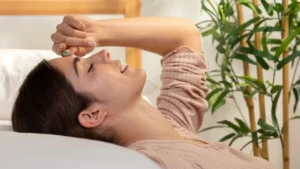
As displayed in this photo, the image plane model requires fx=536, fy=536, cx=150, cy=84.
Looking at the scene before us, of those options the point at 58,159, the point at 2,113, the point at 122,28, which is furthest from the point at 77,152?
the point at 2,113

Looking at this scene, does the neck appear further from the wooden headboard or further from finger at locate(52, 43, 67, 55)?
the wooden headboard

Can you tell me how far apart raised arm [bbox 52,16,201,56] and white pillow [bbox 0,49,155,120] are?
0.39 metres

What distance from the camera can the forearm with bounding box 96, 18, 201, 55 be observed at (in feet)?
4.71

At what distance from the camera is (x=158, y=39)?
4.89ft

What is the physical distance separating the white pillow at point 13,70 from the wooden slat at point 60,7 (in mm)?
296

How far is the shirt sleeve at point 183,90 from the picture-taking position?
139 cm

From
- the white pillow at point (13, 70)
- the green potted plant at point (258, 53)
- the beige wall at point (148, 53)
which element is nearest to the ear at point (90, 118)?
the white pillow at point (13, 70)

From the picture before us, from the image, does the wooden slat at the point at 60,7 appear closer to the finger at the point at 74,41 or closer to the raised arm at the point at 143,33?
the raised arm at the point at 143,33

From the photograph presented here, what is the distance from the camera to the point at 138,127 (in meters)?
1.18

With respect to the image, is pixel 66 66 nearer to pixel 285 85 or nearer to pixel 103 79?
pixel 103 79

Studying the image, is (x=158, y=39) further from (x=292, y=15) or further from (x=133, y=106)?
(x=292, y=15)

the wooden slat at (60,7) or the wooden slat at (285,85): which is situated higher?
the wooden slat at (60,7)

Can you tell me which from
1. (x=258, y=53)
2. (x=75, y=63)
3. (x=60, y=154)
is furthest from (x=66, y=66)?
(x=258, y=53)

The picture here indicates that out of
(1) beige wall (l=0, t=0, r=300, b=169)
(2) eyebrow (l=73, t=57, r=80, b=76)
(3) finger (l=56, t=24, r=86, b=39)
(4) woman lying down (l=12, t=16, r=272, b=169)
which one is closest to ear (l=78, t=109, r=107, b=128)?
(4) woman lying down (l=12, t=16, r=272, b=169)
